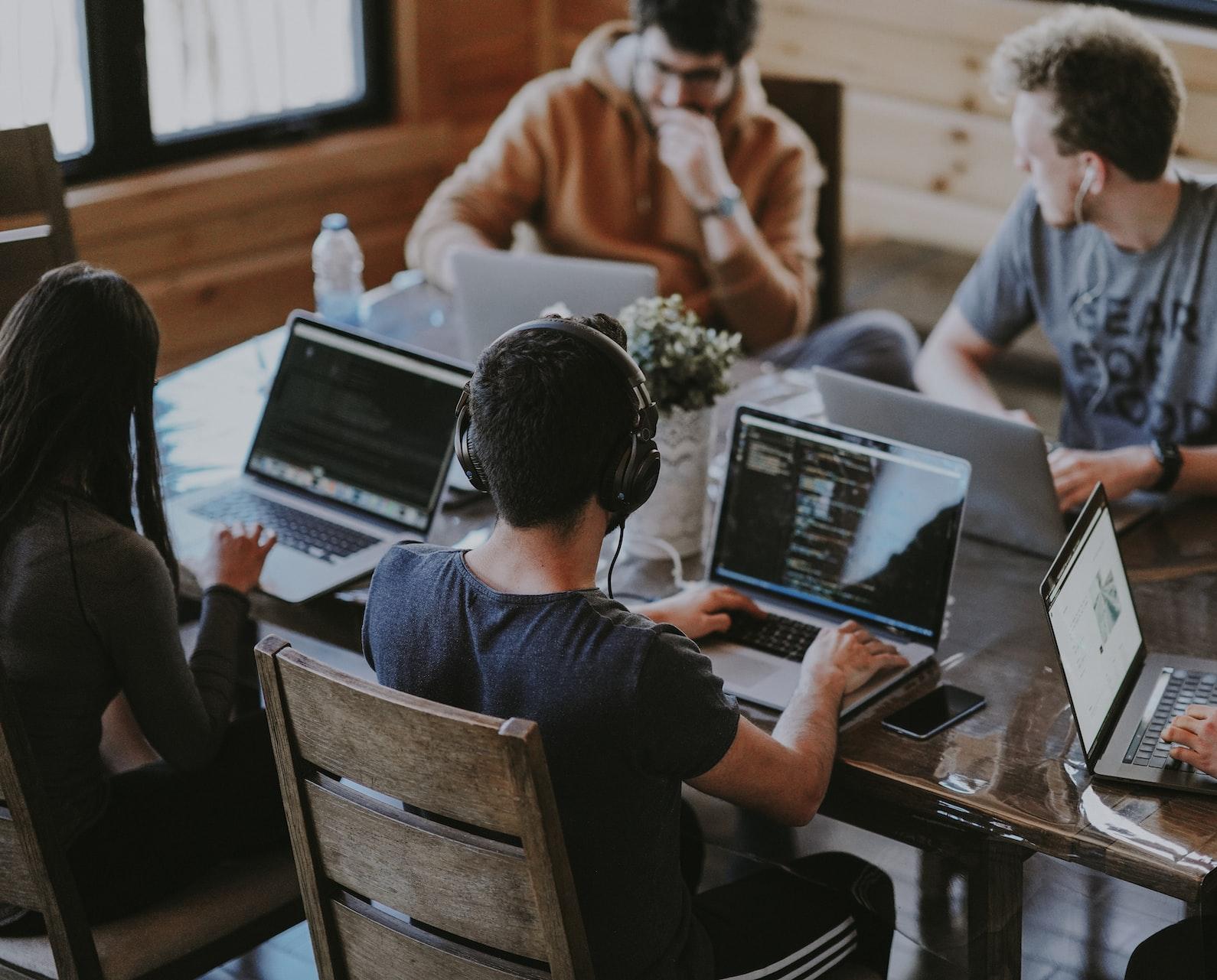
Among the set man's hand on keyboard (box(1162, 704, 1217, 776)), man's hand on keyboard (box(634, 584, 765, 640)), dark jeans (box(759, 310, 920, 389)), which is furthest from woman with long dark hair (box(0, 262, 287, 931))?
dark jeans (box(759, 310, 920, 389))

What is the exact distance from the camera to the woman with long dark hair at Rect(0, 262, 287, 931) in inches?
60.6

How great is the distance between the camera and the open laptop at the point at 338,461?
2.00 m

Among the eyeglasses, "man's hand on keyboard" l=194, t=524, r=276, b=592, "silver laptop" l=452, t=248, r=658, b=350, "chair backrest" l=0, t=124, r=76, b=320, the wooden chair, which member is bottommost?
the wooden chair

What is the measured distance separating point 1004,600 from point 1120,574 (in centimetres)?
18

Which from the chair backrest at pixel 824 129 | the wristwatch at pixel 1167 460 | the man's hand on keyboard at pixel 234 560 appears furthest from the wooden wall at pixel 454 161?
the man's hand on keyboard at pixel 234 560

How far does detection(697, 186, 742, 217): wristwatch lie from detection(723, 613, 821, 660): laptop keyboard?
1.24 m

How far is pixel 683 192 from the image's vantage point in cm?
299

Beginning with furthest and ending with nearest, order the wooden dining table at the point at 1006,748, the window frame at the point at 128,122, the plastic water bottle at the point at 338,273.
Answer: the window frame at the point at 128,122
the plastic water bottle at the point at 338,273
the wooden dining table at the point at 1006,748

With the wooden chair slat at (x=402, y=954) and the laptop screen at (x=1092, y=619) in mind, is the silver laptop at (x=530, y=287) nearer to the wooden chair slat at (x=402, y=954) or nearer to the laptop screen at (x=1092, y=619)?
the laptop screen at (x=1092, y=619)

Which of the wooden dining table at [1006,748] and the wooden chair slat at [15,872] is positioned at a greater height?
the wooden dining table at [1006,748]

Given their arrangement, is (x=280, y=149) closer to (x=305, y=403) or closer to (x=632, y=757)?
(x=305, y=403)

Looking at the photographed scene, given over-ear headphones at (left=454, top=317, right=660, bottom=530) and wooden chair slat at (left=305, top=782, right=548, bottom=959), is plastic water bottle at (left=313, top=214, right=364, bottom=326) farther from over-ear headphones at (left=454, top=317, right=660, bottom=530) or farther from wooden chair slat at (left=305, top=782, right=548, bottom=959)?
wooden chair slat at (left=305, top=782, right=548, bottom=959)

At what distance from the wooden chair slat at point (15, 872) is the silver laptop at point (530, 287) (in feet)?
3.60

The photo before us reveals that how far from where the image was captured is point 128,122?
376 cm
